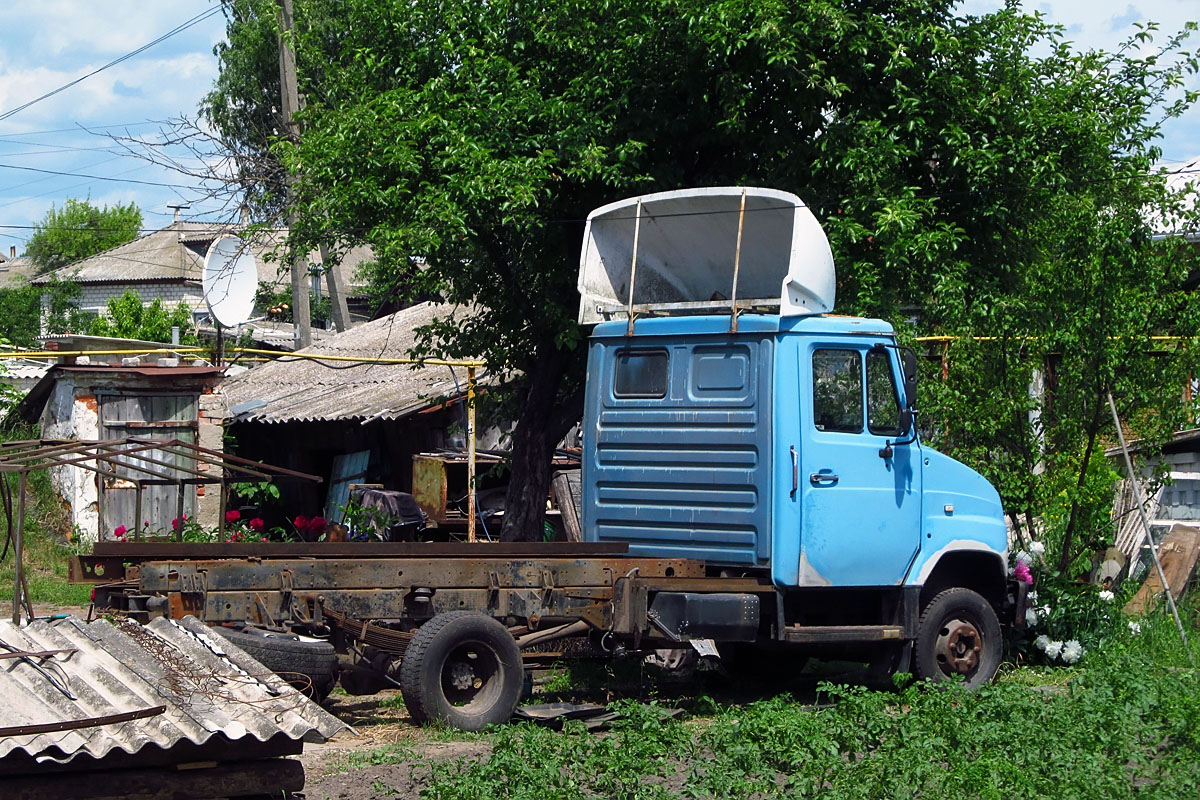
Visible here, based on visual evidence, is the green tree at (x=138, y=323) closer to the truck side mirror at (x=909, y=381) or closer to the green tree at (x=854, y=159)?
the green tree at (x=854, y=159)

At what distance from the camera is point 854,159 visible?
33.2 feet

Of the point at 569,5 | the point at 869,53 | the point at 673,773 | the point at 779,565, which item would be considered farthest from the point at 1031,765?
the point at 569,5

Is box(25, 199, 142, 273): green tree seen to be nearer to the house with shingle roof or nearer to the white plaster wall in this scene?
the house with shingle roof

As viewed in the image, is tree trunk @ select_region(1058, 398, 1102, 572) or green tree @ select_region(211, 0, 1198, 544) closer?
green tree @ select_region(211, 0, 1198, 544)

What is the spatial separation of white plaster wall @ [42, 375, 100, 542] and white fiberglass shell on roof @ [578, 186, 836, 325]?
28.8 feet

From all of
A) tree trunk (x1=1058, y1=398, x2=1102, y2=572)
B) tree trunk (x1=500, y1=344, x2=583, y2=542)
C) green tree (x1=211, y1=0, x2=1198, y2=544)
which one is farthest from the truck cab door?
tree trunk (x1=500, y1=344, x2=583, y2=542)

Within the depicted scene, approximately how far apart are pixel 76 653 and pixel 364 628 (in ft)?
7.33

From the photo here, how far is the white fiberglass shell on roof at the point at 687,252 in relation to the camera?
348 inches

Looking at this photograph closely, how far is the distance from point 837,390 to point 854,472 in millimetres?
545

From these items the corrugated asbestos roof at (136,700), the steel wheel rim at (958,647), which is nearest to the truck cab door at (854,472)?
the steel wheel rim at (958,647)

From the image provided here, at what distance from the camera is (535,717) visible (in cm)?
752

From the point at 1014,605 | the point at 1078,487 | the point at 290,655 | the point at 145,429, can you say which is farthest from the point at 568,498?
the point at 290,655

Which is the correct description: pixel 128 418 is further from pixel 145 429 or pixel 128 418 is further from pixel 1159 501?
pixel 1159 501

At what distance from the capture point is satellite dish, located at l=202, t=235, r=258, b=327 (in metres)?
15.6
